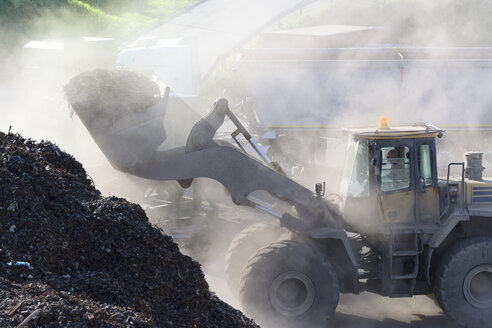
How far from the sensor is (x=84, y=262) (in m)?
4.96

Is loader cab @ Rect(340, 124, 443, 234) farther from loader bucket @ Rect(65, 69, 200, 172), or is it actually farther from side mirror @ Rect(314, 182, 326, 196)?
loader bucket @ Rect(65, 69, 200, 172)

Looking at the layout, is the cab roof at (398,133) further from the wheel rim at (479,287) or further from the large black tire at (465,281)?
the wheel rim at (479,287)

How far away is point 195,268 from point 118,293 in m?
0.98

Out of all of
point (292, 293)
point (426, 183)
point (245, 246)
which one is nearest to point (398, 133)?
point (426, 183)

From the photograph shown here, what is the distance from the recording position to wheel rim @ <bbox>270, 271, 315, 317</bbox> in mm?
7172

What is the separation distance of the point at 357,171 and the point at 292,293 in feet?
5.50

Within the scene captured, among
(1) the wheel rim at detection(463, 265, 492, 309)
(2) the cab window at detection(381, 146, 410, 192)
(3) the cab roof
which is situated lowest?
(1) the wheel rim at detection(463, 265, 492, 309)

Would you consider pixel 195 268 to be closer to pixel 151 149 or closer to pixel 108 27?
pixel 151 149

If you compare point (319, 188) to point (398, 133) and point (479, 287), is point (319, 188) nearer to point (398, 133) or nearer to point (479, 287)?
point (398, 133)

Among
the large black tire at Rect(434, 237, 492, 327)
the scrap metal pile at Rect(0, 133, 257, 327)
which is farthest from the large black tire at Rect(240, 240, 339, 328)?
the scrap metal pile at Rect(0, 133, 257, 327)

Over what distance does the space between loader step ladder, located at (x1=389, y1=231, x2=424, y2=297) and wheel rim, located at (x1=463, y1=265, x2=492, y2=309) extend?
62cm

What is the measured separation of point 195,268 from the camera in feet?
17.9

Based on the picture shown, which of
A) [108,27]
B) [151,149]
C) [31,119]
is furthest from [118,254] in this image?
[108,27]

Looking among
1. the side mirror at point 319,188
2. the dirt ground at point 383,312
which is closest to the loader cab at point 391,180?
the side mirror at point 319,188
